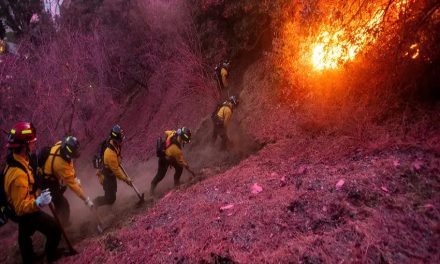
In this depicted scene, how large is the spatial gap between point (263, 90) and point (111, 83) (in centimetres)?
1369

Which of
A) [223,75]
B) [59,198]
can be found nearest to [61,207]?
[59,198]

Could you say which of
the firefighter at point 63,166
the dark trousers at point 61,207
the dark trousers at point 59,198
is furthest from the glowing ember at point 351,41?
the dark trousers at point 61,207

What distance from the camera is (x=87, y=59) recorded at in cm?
2008

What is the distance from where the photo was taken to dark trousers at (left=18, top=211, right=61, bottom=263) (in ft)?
16.9

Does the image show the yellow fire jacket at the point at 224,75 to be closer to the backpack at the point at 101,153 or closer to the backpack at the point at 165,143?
the backpack at the point at 165,143

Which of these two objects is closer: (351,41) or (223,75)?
(351,41)

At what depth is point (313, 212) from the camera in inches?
182

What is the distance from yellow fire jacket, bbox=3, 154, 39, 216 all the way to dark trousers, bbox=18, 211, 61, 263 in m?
0.18

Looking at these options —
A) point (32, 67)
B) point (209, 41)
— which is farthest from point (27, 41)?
point (209, 41)

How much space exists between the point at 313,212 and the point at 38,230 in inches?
178

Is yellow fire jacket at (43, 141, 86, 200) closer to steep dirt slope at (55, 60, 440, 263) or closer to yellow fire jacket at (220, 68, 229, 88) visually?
steep dirt slope at (55, 60, 440, 263)

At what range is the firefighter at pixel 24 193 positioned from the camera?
16.2ft

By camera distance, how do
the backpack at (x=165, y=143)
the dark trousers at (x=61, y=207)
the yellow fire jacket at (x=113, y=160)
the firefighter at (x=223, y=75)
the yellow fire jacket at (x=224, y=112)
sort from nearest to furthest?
the dark trousers at (x=61, y=207) → the yellow fire jacket at (x=113, y=160) → the backpack at (x=165, y=143) → the yellow fire jacket at (x=224, y=112) → the firefighter at (x=223, y=75)

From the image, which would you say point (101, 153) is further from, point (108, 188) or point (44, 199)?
point (44, 199)
